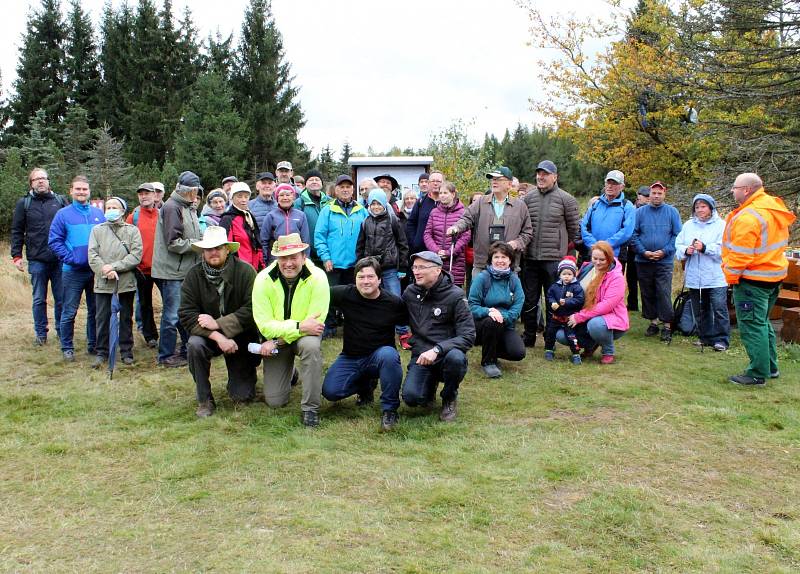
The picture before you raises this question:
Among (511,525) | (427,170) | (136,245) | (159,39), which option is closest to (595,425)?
(511,525)

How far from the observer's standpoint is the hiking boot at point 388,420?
4887 millimetres

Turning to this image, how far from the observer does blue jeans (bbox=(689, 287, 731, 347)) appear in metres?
7.62

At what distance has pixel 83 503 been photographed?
3.71 m

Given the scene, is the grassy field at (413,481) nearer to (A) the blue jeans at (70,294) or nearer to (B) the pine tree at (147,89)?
(A) the blue jeans at (70,294)

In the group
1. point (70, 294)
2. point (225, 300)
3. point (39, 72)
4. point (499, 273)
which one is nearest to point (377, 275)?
point (225, 300)

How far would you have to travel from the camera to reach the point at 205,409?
526 cm

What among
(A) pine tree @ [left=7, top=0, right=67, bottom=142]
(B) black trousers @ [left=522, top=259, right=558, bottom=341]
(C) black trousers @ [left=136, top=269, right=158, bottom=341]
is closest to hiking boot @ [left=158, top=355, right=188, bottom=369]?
(C) black trousers @ [left=136, top=269, right=158, bottom=341]

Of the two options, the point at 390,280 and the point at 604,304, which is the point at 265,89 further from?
the point at 604,304

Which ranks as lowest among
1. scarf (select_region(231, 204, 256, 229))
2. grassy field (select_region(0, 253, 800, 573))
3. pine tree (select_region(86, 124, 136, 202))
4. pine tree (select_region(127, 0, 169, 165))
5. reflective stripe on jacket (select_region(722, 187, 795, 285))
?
grassy field (select_region(0, 253, 800, 573))

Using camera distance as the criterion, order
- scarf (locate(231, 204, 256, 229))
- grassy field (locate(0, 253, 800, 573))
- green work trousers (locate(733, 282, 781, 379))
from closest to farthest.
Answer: grassy field (locate(0, 253, 800, 573)) < green work trousers (locate(733, 282, 781, 379)) < scarf (locate(231, 204, 256, 229))

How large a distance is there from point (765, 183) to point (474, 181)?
33.7ft

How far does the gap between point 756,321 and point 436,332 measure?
315 cm

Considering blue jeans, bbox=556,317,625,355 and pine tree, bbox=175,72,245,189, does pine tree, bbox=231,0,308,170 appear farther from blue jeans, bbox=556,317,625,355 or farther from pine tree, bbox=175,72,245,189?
blue jeans, bbox=556,317,625,355

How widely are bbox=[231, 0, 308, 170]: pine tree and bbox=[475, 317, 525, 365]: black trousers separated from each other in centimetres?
2675
